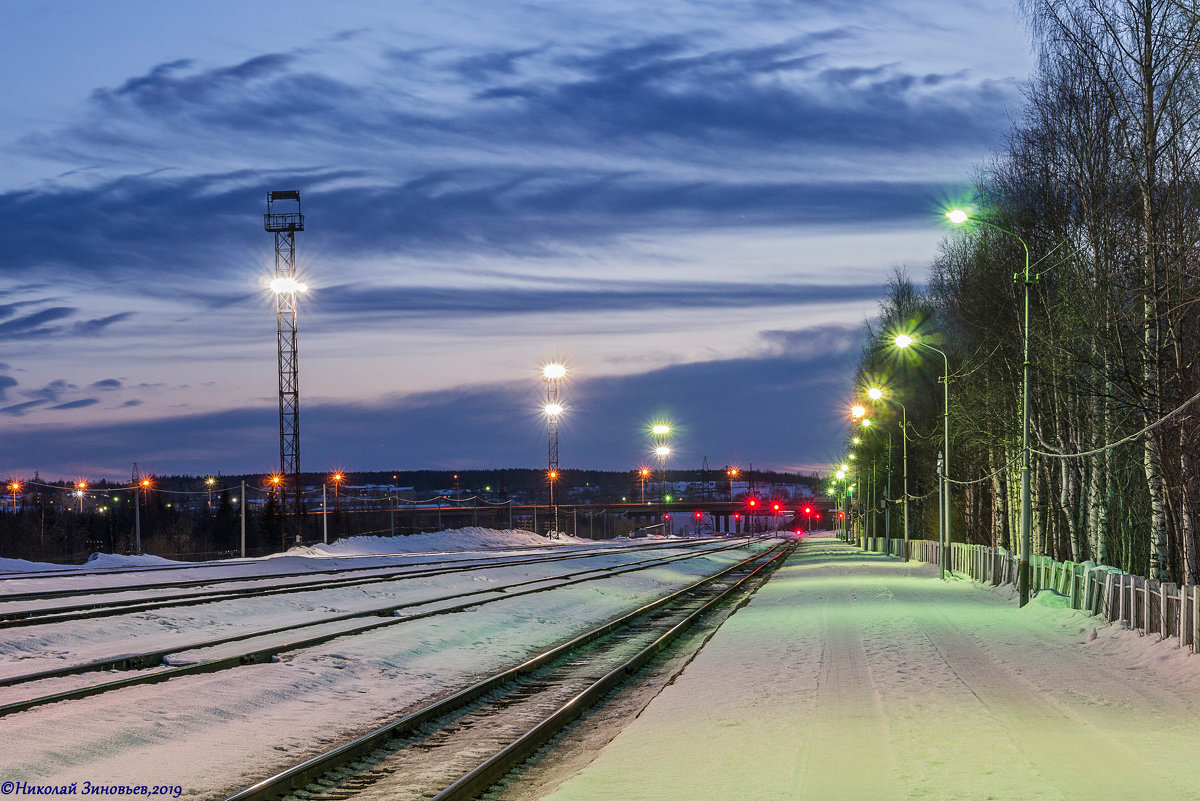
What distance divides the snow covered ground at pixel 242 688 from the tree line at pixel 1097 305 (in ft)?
39.0

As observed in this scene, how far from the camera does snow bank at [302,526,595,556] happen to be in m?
65.3

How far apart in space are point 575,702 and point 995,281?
32089 mm

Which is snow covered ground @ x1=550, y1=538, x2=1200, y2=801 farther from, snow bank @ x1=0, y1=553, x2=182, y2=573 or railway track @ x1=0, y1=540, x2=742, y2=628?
snow bank @ x1=0, y1=553, x2=182, y2=573

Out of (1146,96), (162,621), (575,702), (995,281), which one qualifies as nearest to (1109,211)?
(1146,96)

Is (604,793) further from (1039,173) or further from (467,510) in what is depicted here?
(467,510)

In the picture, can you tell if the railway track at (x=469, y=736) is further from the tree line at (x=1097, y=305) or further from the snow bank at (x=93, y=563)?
the snow bank at (x=93, y=563)

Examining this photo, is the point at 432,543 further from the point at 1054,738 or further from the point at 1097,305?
the point at 1054,738

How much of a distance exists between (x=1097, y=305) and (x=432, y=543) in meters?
58.9

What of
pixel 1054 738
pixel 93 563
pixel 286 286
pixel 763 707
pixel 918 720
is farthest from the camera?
pixel 286 286

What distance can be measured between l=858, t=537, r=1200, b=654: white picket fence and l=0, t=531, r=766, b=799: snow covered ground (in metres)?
10.7

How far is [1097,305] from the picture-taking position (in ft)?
89.4

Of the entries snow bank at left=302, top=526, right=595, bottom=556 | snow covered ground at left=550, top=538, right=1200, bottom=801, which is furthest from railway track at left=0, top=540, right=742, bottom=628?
snow bank at left=302, top=526, right=595, bottom=556

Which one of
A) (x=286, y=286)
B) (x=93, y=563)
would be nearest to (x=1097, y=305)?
(x=93, y=563)

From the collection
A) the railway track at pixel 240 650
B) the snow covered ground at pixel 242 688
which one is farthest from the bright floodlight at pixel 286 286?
the railway track at pixel 240 650
